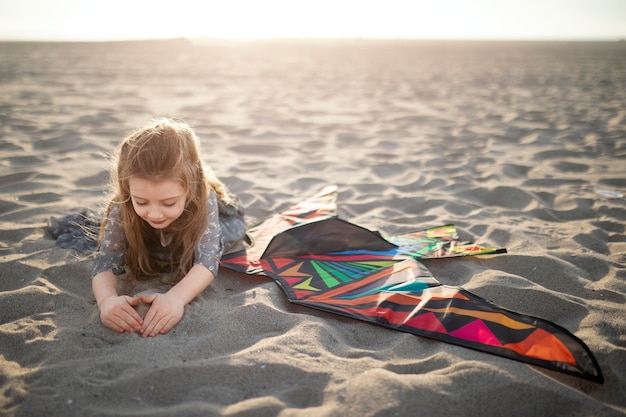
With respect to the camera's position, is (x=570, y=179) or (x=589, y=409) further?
(x=570, y=179)

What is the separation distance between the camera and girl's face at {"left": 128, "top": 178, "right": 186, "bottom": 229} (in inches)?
70.7

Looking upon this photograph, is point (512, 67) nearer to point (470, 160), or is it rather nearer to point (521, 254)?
point (470, 160)

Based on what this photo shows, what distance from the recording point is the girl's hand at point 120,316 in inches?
67.5

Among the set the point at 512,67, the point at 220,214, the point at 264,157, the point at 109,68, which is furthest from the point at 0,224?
the point at 512,67

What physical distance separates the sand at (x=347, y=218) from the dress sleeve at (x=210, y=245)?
5.7 inches

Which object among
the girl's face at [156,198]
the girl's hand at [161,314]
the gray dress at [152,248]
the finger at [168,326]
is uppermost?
the girl's face at [156,198]

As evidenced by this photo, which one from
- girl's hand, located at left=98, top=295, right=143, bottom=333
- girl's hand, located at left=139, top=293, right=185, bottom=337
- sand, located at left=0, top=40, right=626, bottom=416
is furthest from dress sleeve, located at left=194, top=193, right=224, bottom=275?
girl's hand, located at left=98, top=295, right=143, bottom=333

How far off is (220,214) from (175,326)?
857mm

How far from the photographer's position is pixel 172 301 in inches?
71.0

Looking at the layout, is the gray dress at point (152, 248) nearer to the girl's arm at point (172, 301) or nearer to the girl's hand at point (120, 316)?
the girl's arm at point (172, 301)

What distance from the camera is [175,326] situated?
69.6 inches

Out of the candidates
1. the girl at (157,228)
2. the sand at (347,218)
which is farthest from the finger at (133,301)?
the sand at (347,218)

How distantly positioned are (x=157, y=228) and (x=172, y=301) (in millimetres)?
362

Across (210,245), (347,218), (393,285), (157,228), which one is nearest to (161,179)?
(157,228)
